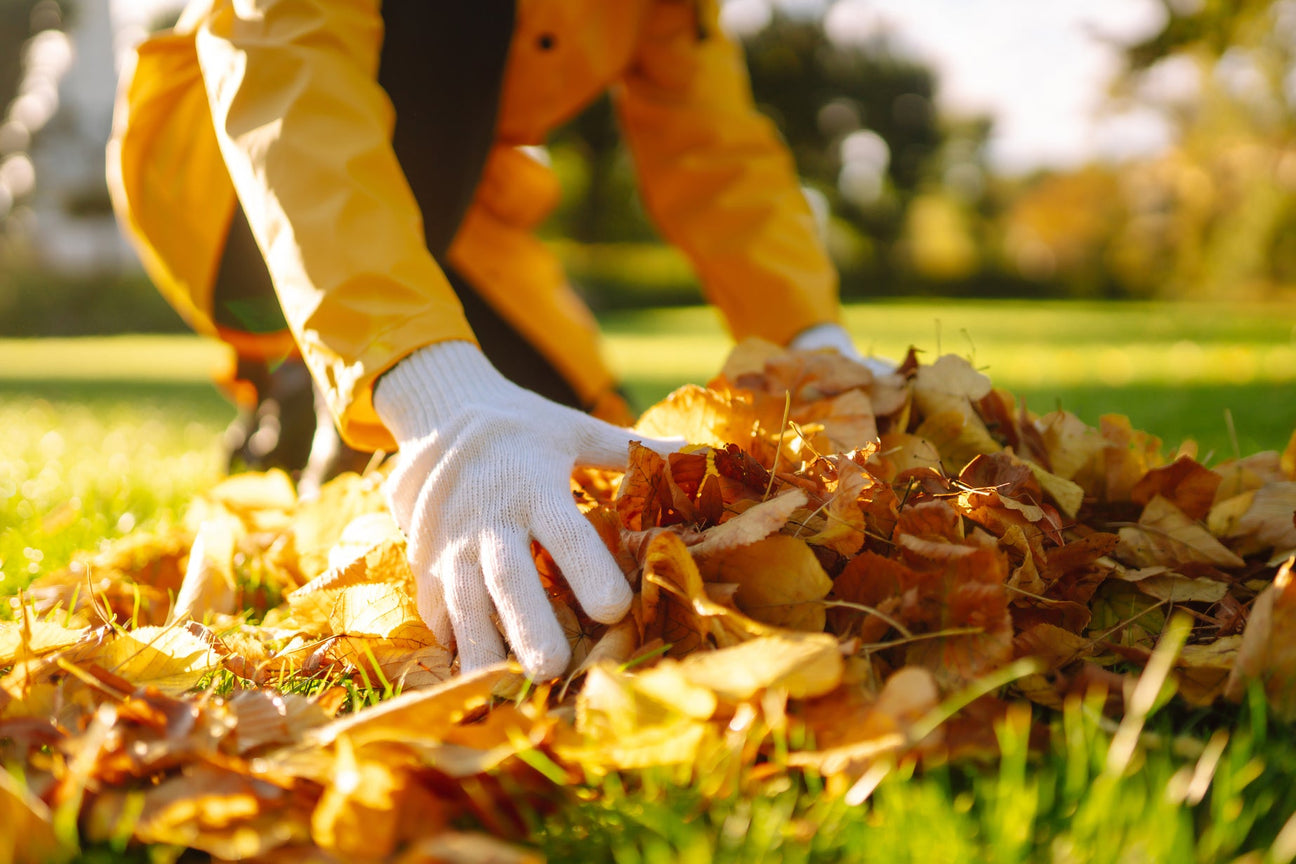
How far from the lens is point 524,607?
45.6 inches

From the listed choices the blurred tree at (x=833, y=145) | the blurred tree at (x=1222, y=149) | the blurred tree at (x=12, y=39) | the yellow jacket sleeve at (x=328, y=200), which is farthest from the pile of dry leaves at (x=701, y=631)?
the blurred tree at (x=833, y=145)

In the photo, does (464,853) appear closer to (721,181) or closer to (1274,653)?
(1274,653)

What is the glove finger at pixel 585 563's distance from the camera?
1.12m

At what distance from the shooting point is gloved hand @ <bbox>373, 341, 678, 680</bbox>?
A: 1152 millimetres

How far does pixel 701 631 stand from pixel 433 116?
1.67m

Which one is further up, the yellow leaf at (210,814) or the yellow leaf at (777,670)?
the yellow leaf at (777,670)

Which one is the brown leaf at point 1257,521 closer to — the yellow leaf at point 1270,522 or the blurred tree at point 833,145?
the yellow leaf at point 1270,522

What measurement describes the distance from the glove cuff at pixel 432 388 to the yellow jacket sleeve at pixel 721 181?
3.78 ft

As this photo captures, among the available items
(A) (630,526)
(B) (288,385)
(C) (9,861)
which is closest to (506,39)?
(B) (288,385)

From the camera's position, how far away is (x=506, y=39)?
2.29 m

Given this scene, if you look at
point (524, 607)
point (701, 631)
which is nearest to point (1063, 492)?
point (701, 631)

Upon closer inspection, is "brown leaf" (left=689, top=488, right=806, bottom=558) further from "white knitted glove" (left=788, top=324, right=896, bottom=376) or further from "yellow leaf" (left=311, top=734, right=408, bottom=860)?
"white knitted glove" (left=788, top=324, right=896, bottom=376)

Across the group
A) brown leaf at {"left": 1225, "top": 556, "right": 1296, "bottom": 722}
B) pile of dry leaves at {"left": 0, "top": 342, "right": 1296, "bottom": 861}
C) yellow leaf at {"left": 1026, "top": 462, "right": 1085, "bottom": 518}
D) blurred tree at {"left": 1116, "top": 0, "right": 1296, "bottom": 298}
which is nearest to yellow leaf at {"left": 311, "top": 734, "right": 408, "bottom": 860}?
pile of dry leaves at {"left": 0, "top": 342, "right": 1296, "bottom": 861}

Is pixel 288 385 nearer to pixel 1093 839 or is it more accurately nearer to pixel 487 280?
pixel 487 280
